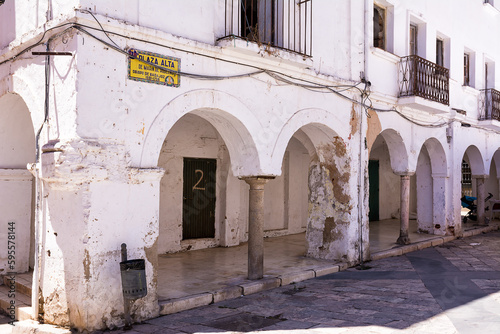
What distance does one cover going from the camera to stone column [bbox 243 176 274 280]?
730 cm

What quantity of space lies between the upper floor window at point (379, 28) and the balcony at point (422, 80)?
616 mm

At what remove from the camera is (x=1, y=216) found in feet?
23.8

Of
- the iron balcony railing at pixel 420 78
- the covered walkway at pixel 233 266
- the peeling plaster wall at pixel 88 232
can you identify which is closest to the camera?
the peeling plaster wall at pixel 88 232

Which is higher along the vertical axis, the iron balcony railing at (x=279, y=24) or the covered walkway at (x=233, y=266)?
the iron balcony railing at (x=279, y=24)

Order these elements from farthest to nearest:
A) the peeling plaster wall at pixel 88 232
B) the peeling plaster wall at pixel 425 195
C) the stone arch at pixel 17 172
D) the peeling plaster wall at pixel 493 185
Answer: the peeling plaster wall at pixel 493 185
the peeling plaster wall at pixel 425 195
the stone arch at pixel 17 172
the peeling plaster wall at pixel 88 232

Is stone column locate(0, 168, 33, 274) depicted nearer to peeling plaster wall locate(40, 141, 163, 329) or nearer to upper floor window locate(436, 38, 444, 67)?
peeling plaster wall locate(40, 141, 163, 329)

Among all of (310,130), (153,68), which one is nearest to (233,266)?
(310,130)

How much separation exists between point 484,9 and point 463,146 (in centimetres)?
477

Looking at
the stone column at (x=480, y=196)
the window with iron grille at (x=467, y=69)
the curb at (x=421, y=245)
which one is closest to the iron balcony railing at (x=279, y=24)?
the curb at (x=421, y=245)

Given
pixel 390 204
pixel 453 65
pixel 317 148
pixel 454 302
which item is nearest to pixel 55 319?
pixel 454 302

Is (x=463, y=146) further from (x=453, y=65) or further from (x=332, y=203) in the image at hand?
(x=332, y=203)

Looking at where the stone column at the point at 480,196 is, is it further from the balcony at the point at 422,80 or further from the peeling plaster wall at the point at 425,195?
the balcony at the point at 422,80

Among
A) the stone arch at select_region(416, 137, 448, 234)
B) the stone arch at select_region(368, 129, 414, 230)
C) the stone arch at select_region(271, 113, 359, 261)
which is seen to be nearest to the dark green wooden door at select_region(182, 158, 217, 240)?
the stone arch at select_region(271, 113, 359, 261)

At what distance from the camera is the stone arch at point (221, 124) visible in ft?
19.1
